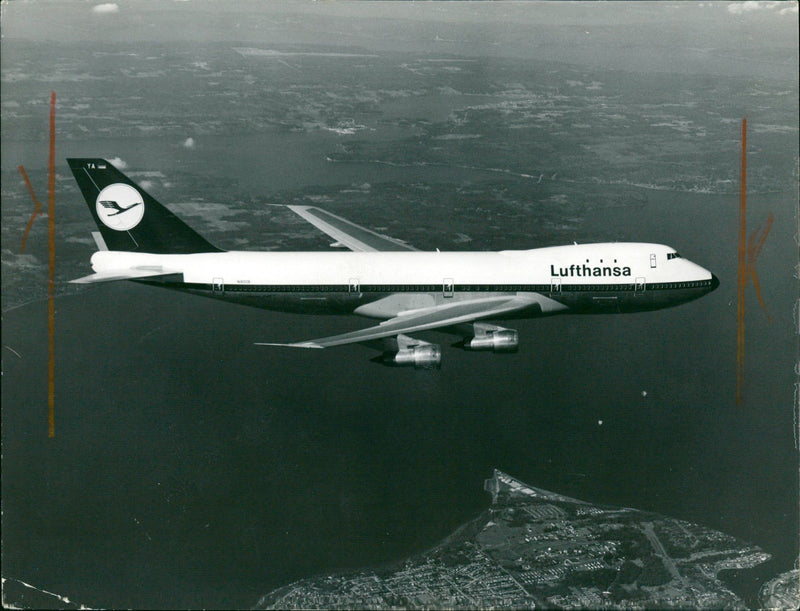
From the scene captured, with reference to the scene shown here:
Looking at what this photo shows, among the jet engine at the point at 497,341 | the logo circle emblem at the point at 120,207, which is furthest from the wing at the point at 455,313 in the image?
the logo circle emblem at the point at 120,207

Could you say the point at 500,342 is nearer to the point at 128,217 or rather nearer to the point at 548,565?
the point at 548,565

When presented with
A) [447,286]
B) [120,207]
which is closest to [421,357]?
[447,286]

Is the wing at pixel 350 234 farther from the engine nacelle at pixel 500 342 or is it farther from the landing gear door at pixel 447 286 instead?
the engine nacelle at pixel 500 342

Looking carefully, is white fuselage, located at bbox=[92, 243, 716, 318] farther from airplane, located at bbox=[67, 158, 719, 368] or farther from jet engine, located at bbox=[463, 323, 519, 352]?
jet engine, located at bbox=[463, 323, 519, 352]

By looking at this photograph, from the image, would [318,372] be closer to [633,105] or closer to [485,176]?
[485,176]

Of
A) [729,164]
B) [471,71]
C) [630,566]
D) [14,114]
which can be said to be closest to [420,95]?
[471,71]

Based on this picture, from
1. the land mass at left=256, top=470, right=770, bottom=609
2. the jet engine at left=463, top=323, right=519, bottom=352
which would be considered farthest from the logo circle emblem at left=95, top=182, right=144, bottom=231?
the land mass at left=256, top=470, right=770, bottom=609
